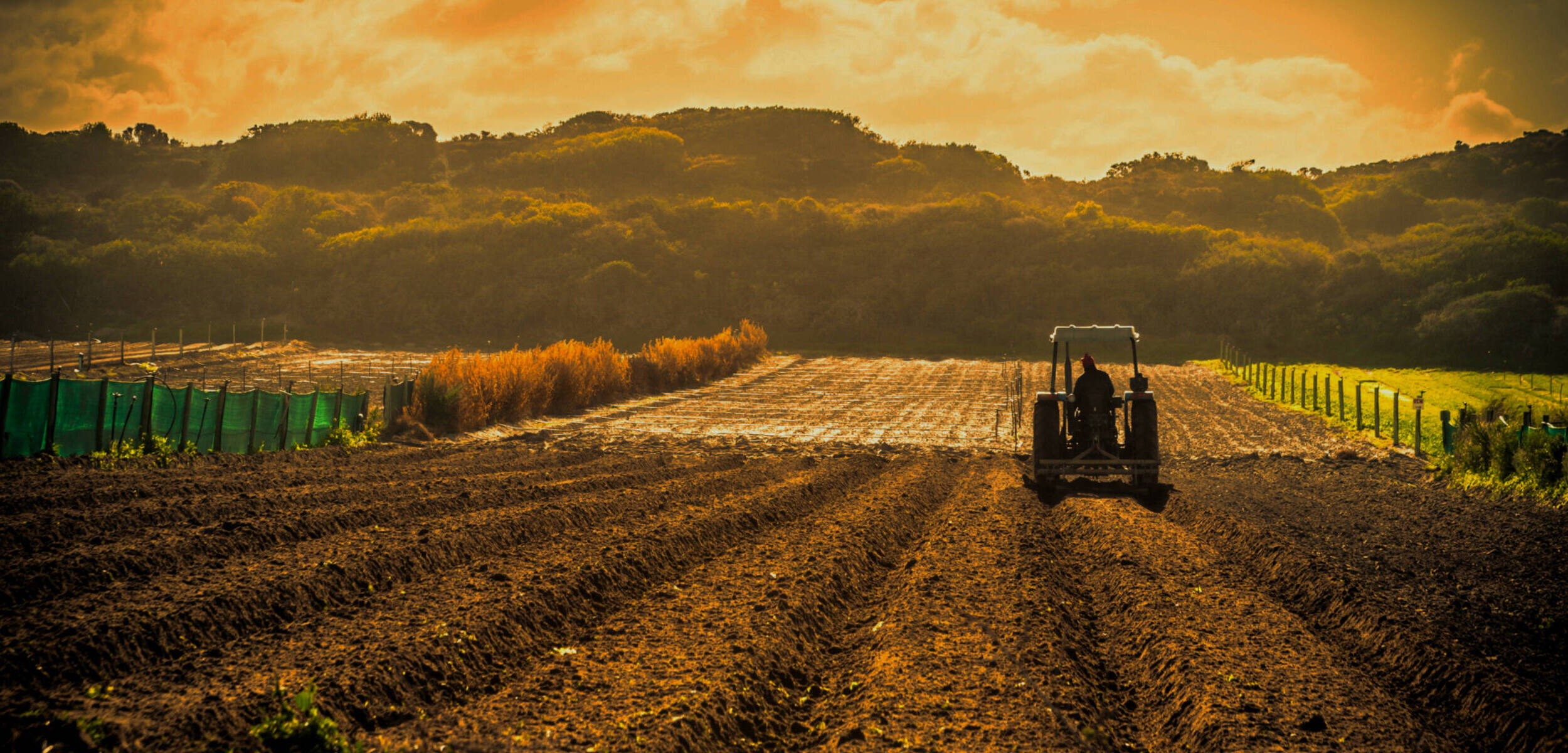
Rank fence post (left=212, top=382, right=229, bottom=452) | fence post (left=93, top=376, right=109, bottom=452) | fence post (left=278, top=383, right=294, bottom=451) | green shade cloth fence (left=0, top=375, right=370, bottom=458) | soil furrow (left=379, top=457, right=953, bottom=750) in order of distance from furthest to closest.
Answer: fence post (left=278, top=383, right=294, bottom=451), fence post (left=212, top=382, right=229, bottom=452), fence post (left=93, top=376, right=109, bottom=452), green shade cloth fence (left=0, top=375, right=370, bottom=458), soil furrow (left=379, top=457, right=953, bottom=750)

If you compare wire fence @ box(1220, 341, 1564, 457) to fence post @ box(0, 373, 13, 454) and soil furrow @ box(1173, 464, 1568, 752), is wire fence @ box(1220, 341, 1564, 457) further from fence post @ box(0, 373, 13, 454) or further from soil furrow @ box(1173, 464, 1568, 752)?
fence post @ box(0, 373, 13, 454)

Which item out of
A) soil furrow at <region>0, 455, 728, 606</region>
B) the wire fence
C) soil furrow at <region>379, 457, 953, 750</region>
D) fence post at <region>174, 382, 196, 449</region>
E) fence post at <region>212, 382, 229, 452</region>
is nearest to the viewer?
soil furrow at <region>379, 457, 953, 750</region>

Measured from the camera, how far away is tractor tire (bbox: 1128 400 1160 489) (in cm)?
1138

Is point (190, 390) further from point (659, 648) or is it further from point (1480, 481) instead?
point (1480, 481)

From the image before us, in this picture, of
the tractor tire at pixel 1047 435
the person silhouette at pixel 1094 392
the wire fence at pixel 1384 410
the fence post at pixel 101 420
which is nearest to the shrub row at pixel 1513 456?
the wire fence at pixel 1384 410

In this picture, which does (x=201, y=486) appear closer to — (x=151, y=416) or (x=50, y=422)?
(x=50, y=422)

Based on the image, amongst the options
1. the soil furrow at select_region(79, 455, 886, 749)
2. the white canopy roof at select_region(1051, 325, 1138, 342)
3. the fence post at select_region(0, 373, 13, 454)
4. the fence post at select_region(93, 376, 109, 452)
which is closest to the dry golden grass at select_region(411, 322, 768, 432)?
the fence post at select_region(93, 376, 109, 452)

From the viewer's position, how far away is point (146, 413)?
1245 centimetres

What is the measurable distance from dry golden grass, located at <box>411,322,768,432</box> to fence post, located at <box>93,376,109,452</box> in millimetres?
5932

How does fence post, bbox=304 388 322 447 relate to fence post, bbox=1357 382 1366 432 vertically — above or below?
below

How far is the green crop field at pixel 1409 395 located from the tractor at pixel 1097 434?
6164mm

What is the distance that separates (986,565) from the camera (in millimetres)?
7480

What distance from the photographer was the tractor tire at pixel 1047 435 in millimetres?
11648

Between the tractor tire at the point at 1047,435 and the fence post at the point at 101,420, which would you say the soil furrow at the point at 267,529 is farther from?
the tractor tire at the point at 1047,435
